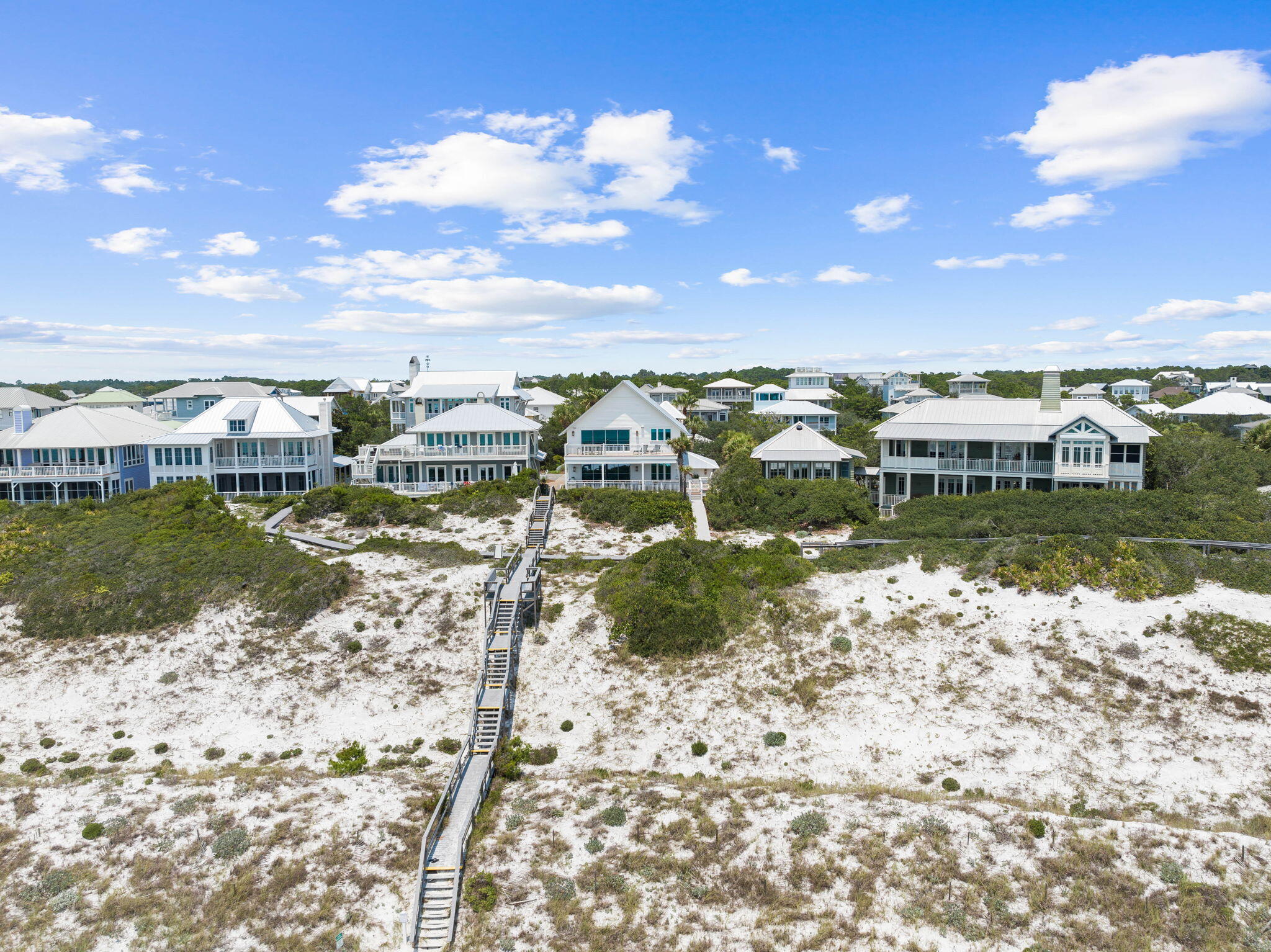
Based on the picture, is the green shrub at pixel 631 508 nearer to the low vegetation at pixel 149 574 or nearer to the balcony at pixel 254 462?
the low vegetation at pixel 149 574

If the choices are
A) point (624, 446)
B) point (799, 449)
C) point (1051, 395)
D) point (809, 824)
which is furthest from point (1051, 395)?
point (809, 824)

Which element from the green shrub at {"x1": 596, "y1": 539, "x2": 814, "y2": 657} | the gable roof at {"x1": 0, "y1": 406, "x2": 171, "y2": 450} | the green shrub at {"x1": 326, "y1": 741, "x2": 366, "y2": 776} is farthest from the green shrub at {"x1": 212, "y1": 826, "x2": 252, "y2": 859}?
the gable roof at {"x1": 0, "y1": 406, "x2": 171, "y2": 450}

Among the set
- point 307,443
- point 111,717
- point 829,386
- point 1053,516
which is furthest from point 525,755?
point 829,386

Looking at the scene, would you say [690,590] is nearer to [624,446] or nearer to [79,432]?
[624,446]

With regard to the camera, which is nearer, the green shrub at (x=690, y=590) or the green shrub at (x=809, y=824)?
the green shrub at (x=809, y=824)

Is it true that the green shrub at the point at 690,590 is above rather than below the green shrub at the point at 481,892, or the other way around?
above

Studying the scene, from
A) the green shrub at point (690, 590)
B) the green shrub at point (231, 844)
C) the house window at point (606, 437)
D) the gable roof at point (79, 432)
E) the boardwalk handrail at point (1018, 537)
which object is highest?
the gable roof at point (79, 432)

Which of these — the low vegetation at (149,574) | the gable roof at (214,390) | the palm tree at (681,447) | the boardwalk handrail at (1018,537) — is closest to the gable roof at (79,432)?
the low vegetation at (149,574)
